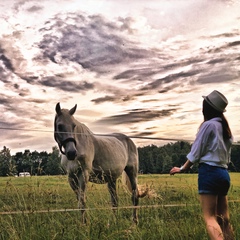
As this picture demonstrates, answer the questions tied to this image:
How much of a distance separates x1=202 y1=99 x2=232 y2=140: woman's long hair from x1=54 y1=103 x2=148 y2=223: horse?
259 centimetres

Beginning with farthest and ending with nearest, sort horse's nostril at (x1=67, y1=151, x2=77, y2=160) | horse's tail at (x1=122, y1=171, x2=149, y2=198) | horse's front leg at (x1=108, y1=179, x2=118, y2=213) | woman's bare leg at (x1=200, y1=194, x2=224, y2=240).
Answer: horse's tail at (x1=122, y1=171, x2=149, y2=198) < horse's front leg at (x1=108, y1=179, x2=118, y2=213) < horse's nostril at (x1=67, y1=151, x2=77, y2=160) < woman's bare leg at (x1=200, y1=194, x2=224, y2=240)

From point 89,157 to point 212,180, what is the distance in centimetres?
386

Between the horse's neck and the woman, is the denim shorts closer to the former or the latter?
the woman

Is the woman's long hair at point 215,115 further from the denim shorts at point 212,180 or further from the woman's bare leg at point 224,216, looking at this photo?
the woman's bare leg at point 224,216

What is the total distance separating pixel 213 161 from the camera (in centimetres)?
372

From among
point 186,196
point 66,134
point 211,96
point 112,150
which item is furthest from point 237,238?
point 186,196

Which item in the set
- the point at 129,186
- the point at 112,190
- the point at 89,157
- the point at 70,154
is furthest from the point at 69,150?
the point at 129,186

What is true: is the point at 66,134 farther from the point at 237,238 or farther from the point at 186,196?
the point at 186,196

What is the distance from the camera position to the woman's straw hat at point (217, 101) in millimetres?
3883

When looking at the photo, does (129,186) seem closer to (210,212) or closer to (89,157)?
(89,157)

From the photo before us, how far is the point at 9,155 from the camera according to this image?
19.3ft

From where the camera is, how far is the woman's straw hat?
388cm

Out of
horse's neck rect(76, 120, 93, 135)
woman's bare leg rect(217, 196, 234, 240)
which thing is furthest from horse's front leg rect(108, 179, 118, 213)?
woman's bare leg rect(217, 196, 234, 240)

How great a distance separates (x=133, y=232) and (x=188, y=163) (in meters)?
1.26
